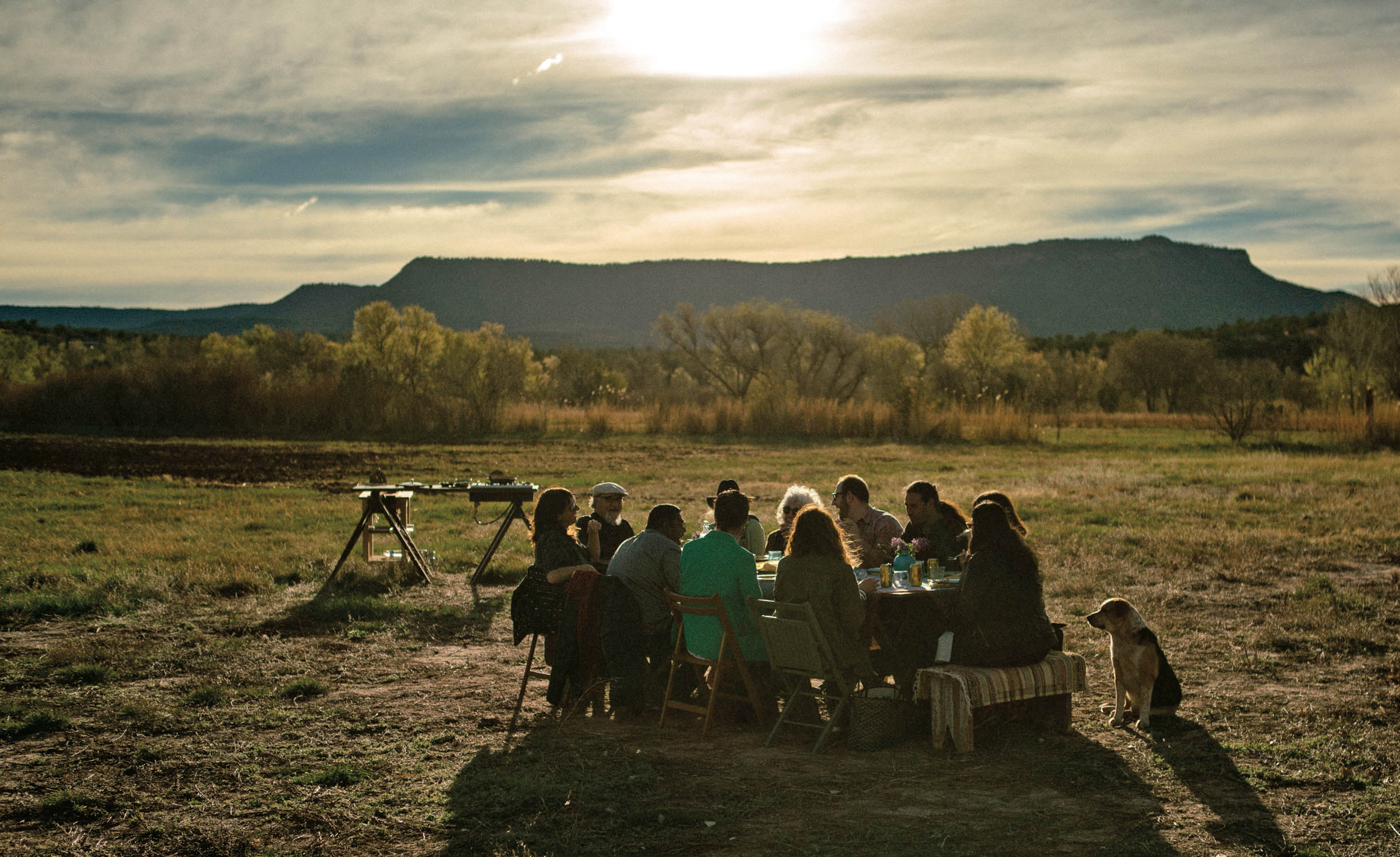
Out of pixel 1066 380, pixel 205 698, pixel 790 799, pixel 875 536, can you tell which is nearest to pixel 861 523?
pixel 875 536

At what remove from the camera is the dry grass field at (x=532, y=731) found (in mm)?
4809

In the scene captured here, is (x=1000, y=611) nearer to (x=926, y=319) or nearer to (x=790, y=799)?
(x=790, y=799)

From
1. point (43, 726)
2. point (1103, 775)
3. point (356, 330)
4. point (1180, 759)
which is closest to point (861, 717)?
point (1103, 775)

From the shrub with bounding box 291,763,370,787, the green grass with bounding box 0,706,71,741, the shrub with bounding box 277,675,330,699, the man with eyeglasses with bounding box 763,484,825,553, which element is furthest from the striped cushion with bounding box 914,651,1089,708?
the green grass with bounding box 0,706,71,741

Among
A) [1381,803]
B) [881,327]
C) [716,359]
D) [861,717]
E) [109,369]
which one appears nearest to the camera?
[1381,803]

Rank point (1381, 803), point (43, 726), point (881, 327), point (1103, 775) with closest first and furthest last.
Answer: point (1381, 803)
point (1103, 775)
point (43, 726)
point (881, 327)

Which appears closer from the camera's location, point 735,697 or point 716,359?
point 735,697

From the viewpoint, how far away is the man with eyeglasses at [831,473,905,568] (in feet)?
26.4

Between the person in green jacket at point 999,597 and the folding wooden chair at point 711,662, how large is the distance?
134 cm

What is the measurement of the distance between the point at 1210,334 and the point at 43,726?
97.4 meters

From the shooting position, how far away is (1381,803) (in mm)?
5008

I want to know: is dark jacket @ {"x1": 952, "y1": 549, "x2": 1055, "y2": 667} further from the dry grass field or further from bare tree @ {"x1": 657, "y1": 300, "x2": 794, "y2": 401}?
bare tree @ {"x1": 657, "y1": 300, "x2": 794, "y2": 401}

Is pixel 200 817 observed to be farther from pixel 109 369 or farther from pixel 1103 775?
pixel 109 369

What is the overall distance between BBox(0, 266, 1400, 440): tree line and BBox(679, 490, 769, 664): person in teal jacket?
1125 inches
